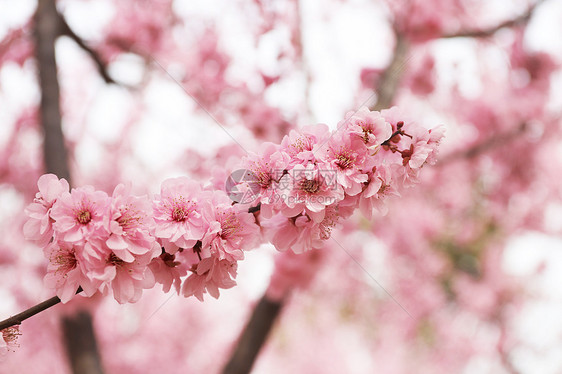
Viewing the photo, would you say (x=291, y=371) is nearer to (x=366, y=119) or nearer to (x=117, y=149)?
(x=117, y=149)

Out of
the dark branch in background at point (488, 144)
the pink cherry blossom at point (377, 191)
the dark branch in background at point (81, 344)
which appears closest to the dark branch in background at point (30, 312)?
the pink cherry blossom at point (377, 191)

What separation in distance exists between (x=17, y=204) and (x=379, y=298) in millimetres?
3008

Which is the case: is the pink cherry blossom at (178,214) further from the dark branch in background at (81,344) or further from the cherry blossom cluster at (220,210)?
the dark branch in background at (81,344)

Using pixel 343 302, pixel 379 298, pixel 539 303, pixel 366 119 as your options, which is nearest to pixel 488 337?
pixel 539 303

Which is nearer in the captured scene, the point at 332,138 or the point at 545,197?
the point at 332,138

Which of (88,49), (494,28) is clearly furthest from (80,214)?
(494,28)

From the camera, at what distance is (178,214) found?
60 cm

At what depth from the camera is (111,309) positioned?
3748 mm

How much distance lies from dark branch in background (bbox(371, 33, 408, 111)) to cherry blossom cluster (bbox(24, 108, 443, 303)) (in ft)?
4.25

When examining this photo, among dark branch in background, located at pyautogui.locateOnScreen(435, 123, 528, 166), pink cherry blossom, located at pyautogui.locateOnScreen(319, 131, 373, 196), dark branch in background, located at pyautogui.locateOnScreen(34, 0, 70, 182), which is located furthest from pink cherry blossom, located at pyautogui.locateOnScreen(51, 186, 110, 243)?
dark branch in background, located at pyautogui.locateOnScreen(435, 123, 528, 166)

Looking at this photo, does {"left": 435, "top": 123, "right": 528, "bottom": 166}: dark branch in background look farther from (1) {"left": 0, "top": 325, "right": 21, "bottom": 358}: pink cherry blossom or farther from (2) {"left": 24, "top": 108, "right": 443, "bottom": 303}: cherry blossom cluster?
(1) {"left": 0, "top": 325, "right": 21, "bottom": 358}: pink cherry blossom

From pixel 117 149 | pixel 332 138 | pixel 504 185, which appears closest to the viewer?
pixel 332 138

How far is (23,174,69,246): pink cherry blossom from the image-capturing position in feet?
1.92

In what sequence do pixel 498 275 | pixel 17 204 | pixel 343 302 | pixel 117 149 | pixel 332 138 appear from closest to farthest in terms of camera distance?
pixel 332 138
pixel 17 204
pixel 117 149
pixel 498 275
pixel 343 302
